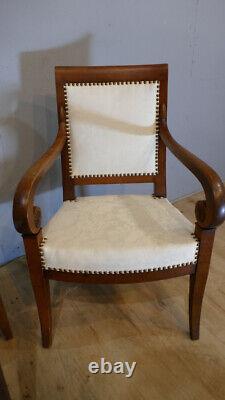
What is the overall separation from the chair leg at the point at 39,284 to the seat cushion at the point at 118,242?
26 mm

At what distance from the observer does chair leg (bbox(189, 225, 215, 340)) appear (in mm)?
986

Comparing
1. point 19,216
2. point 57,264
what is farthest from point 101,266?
point 19,216

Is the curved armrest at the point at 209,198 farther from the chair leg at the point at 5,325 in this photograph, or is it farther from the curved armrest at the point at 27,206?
the chair leg at the point at 5,325

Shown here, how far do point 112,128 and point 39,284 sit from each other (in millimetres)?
616

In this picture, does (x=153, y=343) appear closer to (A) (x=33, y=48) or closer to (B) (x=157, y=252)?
(B) (x=157, y=252)

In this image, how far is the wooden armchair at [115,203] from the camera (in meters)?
0.97

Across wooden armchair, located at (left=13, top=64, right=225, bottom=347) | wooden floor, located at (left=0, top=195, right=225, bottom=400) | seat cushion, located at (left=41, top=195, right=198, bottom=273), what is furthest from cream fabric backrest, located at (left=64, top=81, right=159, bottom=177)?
wooden floor, located at (left=0, top=195, right=225, bottom=400)

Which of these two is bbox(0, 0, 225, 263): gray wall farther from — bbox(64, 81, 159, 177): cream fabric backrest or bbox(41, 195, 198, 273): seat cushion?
bbox(41, 195, 198, 273): seat cushion

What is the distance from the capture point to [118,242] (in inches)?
39.5

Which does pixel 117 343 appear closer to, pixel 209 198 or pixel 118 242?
pixel 118 242

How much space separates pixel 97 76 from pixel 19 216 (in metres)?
0.61

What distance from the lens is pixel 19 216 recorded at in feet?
2.92

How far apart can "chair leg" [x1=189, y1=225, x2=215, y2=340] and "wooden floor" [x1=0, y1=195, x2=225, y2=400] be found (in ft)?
0.28

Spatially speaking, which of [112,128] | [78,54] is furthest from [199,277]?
[78,54]
